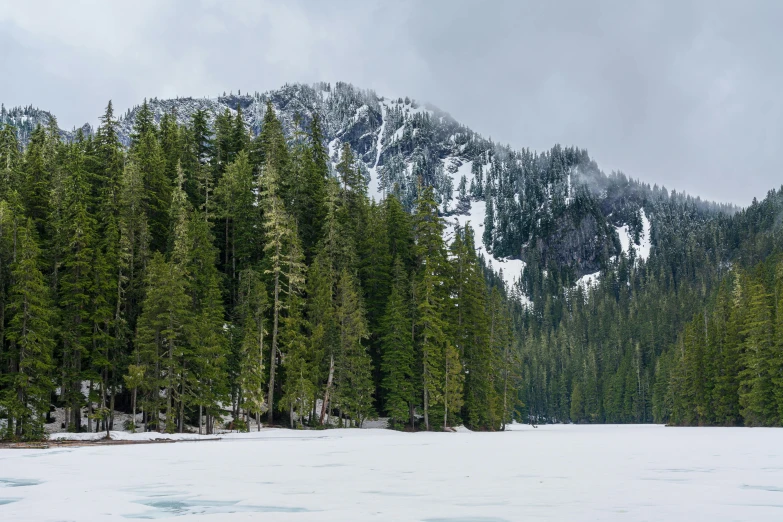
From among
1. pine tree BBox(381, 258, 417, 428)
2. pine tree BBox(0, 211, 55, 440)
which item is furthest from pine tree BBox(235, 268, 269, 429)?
pine tree BBox(0, 211, 55, 440)

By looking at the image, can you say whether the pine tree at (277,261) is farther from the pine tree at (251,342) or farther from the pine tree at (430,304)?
the pine tree at (430,304)

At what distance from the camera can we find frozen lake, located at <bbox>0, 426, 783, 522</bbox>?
344 inches

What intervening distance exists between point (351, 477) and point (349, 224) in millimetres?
42231

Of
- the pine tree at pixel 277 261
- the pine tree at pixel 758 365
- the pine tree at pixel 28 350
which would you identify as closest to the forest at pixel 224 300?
the pine tree at pixel 28 350

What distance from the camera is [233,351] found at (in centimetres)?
4241

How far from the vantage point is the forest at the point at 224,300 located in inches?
1448

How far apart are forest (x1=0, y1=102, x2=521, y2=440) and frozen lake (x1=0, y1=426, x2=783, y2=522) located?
1777 cm

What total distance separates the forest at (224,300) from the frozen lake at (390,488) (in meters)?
17.8

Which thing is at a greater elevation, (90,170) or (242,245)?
(90,170)

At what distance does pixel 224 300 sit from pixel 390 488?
40339mm

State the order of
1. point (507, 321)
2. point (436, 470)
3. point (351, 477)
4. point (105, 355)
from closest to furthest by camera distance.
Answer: point (351, 477) → point (436, 470) → point (105, 355) → point (507, 321)

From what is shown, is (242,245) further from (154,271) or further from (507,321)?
(507,321)

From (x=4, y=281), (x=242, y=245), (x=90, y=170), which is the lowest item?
(x=4, y=281)

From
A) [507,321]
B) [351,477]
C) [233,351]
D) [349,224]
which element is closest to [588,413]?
[507,321]
